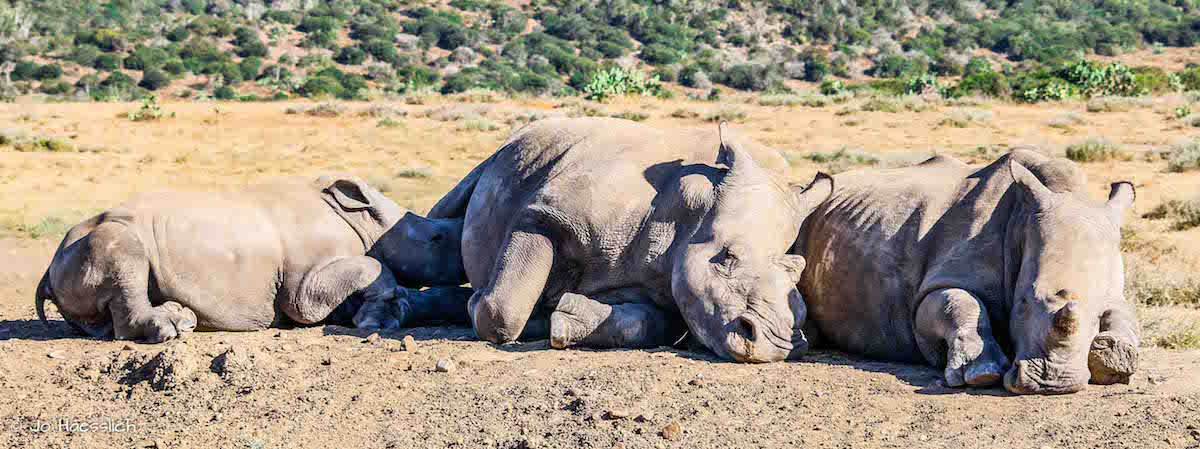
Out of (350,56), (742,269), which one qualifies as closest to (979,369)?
(742,269)

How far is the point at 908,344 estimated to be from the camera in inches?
229

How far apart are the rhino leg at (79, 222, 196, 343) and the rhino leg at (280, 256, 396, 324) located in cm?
66

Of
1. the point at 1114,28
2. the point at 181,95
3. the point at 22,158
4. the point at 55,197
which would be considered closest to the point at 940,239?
the point at 55,197

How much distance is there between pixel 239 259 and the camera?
677cm

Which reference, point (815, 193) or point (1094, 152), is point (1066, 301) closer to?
point (815, 193)

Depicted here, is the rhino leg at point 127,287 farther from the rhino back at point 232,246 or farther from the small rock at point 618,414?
the small rock at point 618,414

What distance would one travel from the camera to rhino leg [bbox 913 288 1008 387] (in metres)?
5.05

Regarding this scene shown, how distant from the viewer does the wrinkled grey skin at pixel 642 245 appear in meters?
5.61

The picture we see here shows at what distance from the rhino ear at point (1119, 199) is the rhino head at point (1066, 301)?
118mm

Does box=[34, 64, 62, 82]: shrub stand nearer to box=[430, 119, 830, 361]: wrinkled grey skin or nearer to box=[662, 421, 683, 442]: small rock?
box=[430, 119, 830, 361]: wrinkled grey skin

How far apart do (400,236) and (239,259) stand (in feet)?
3.30

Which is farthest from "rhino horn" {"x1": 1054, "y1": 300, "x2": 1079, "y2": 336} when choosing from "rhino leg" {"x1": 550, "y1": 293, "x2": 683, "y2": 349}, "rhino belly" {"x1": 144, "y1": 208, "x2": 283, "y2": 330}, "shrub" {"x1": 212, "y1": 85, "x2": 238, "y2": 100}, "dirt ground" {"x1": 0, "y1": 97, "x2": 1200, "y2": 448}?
"shrub" {"x1": 212, "y1": 85, "x2": 238, "y2": 100}

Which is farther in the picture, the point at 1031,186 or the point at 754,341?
the point at 754,341

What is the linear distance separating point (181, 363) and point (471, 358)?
4.46 ft
